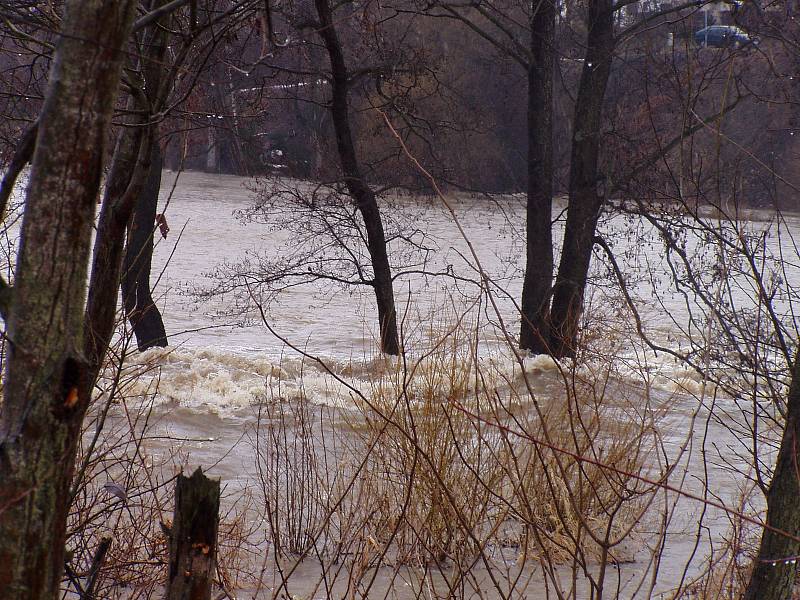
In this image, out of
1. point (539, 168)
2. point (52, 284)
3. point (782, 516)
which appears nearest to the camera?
point (52, 284)

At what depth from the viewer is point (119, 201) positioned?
2221 millimetres

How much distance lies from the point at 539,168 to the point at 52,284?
11415 mm

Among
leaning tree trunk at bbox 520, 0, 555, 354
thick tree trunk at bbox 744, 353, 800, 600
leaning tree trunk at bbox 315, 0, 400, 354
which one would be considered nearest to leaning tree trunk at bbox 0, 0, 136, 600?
thick tree trunk at bbox 744, 353, 800, 600

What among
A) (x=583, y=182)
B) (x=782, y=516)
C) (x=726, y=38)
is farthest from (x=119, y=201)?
(x=583, y=182)

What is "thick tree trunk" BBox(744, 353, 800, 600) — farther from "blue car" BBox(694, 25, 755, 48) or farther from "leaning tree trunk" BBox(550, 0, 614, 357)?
"leaning tree trunk" BBox(550, 0, 614, 357)

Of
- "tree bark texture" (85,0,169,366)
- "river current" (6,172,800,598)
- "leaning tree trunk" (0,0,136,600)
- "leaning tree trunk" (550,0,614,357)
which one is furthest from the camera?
"leaning tree trunk" (550,0,614,357)

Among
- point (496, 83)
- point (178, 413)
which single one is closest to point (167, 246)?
point (496, 83)

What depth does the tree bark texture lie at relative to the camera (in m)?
2.21

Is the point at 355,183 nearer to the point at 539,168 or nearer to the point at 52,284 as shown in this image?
the point at 539,168

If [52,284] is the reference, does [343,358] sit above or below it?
below

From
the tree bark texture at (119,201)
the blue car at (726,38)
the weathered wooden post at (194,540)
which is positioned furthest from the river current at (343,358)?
the blue car at (726,38)

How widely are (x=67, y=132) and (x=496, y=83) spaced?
90.7 ft

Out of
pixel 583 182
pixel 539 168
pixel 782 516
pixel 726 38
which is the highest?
pixel 726 38

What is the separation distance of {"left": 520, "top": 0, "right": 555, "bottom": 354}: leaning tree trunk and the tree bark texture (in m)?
9.60
